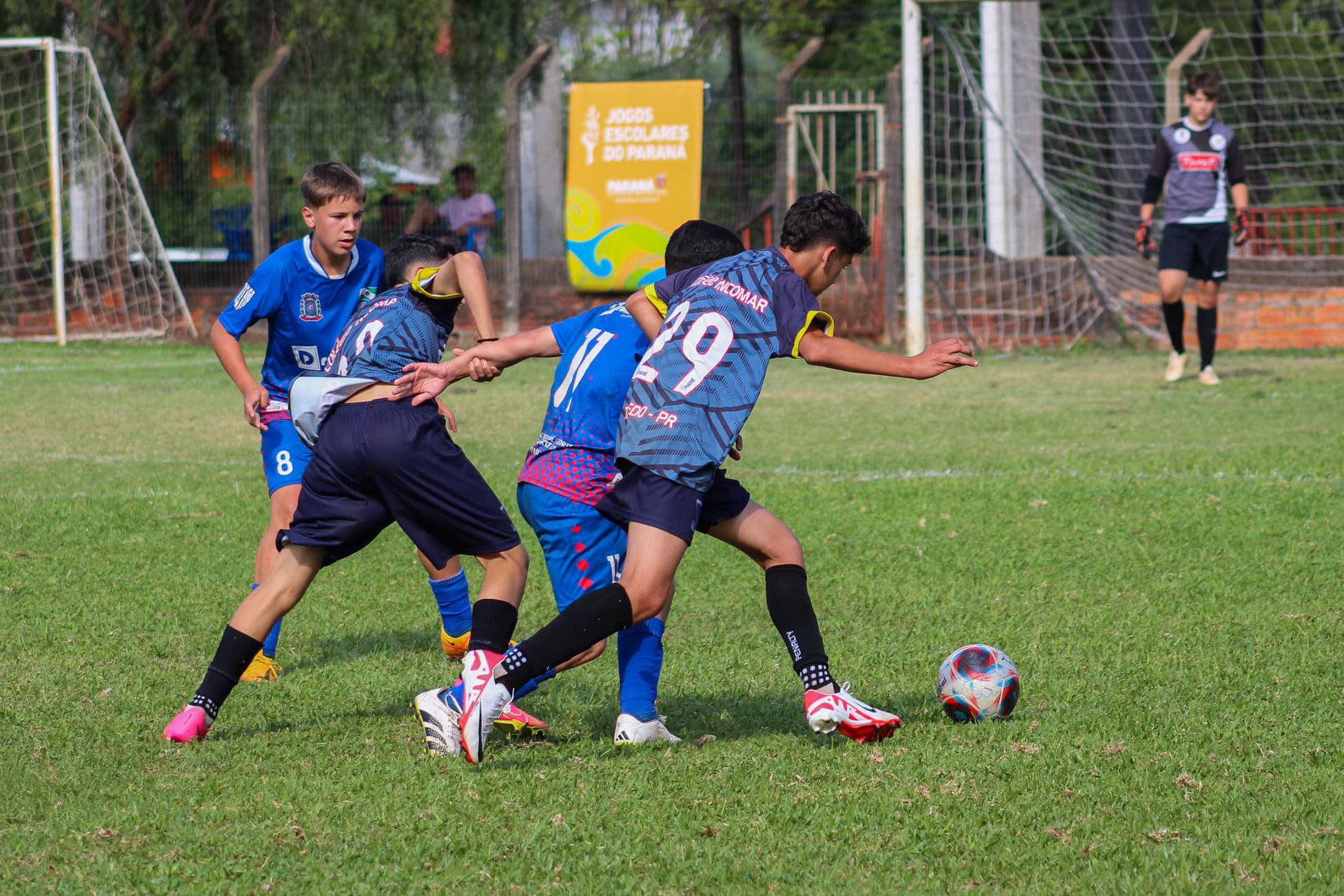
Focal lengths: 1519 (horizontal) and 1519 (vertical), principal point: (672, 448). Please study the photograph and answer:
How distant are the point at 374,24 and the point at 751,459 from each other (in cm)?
1291

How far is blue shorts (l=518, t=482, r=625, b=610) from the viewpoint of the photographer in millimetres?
4238

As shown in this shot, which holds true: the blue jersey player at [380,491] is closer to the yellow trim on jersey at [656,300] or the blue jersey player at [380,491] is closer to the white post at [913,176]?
the yellow trim on jersey at [656,300]

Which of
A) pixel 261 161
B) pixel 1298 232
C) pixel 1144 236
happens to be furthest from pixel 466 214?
pixel 1298 232

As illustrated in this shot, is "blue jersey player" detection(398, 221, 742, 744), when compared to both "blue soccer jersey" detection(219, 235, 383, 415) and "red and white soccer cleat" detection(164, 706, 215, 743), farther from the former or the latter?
"blue soccer jersey" detection(219, 235, 383, 415)

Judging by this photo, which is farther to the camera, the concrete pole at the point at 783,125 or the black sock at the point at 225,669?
the concrete pole at the point at 783,125

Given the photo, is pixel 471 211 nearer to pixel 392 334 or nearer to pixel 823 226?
pixel 392 334

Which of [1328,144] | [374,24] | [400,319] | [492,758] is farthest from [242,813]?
[374,24]

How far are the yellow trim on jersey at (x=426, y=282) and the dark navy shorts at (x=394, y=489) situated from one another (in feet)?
1.11

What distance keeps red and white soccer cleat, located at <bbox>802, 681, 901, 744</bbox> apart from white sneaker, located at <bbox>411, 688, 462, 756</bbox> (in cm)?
91

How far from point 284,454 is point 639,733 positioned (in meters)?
1.82

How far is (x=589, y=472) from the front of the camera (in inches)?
167

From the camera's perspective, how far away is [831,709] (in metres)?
3.95

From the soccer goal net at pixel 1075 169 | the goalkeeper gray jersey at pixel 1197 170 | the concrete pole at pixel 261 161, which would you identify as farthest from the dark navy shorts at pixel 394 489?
the concrete pole at pixel 261 161

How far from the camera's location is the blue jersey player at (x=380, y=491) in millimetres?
4078
